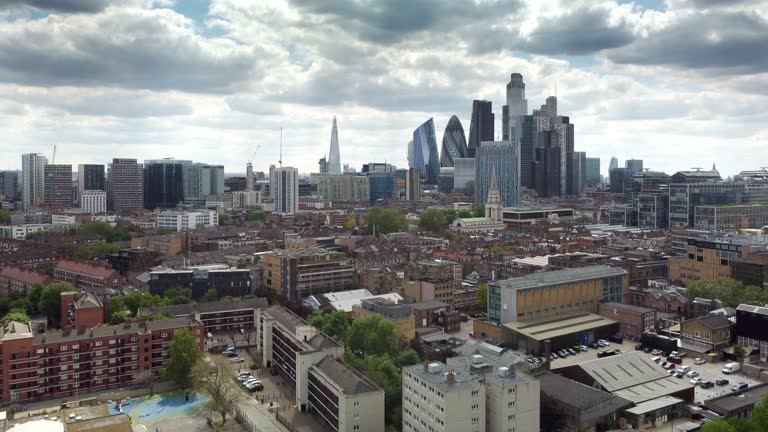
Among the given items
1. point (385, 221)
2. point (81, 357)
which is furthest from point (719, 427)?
point (385, 221)

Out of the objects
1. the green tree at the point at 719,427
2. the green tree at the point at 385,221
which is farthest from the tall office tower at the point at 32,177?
the green tree at the point at 719,427

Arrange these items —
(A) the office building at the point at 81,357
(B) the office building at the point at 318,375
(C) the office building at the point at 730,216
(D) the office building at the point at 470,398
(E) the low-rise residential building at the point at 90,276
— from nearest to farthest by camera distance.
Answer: (D) the office building at the point at 470,398 → (B) the office building at the point at 318,375 → (A) the office building at the point at 81,357 → (E) the low-rise residential building at the point at 90,276 → (C) the office building at the point at 730,216

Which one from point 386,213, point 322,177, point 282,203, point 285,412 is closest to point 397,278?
point 285,412

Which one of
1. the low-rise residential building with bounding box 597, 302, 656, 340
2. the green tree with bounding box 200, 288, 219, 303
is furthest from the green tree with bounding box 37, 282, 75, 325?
the low-rise residential building with bounding box 597, 302, 656, 340

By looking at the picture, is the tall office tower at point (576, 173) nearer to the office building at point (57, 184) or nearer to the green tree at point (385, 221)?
the green tree at point (385, 221)

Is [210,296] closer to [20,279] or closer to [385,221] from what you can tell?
[20,279]

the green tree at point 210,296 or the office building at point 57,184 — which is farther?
the office building at point 57,184
